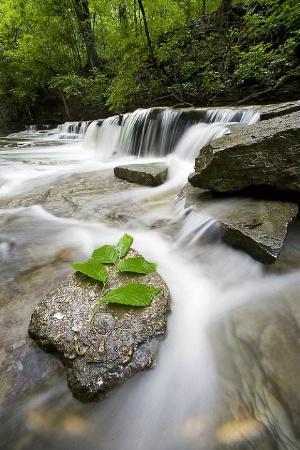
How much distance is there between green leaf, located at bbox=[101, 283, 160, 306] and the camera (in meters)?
1.29

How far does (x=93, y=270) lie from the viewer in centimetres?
149

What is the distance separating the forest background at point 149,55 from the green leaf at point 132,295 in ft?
23.0

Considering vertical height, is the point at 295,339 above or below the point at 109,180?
above

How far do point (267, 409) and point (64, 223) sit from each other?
8.11 feet

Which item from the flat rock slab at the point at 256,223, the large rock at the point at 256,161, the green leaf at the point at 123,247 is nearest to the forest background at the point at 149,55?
the large rock at the point at 256,161

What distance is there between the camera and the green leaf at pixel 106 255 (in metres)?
1.66

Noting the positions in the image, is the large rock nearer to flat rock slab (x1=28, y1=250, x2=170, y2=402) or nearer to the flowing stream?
→ the flowing stream

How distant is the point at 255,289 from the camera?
5.55 ft

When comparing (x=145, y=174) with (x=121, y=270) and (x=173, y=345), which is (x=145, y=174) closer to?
(x=121, y=270)

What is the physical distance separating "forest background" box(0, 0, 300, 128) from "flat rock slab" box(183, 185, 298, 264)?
5.59 m

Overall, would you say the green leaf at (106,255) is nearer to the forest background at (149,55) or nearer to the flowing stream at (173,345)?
the flowing stream at (173,345)

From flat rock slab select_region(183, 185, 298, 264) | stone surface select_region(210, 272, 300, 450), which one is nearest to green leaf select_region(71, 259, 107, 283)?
stone surface select_region(210, 272, 300, 450)

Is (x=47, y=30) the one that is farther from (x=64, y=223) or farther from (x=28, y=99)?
(x=64, y=223)

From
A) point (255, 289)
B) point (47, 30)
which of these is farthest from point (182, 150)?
point (47, 30)
